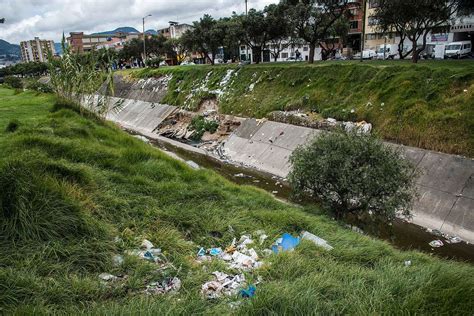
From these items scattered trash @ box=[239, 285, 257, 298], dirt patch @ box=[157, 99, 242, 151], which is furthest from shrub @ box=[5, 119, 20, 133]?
dirt patch @ box=[157, 99, 242, 151]

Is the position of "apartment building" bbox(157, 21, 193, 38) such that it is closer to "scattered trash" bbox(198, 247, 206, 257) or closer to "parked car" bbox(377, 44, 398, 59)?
"parked car" bbox(377, 44, 398, 59)

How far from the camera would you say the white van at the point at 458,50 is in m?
38.3

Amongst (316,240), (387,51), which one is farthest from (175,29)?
(316,240)

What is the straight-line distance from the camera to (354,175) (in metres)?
10.2

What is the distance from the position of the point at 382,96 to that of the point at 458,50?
931 inches

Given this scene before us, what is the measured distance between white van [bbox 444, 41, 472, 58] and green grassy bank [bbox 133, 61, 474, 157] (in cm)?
1545

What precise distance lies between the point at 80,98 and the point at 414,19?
2247 cm

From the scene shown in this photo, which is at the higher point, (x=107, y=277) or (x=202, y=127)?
(x=107, y=277)

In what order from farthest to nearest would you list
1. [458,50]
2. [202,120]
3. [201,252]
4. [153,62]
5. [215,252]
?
[153,62]
[458,50]
[202,120]
[215,252]
[201,252]

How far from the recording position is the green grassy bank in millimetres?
17875

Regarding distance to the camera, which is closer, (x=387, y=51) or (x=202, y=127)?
(x=202, y=127)

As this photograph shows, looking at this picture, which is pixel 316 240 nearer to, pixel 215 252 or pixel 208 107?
pixel 215 252

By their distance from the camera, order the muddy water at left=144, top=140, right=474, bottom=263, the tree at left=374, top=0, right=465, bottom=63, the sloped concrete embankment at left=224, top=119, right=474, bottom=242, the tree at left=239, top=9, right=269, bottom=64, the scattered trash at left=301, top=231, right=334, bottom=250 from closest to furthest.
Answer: the scattered trash at left=301, top=231, right=334, bottom=250 → the muddy water at left=144, top=140, right=474, bottom=263 → the sloped concrete embankment at left=224, top=119, right=474, bottom=242 → the tree at left=374, top=0, right=465, bottom=63 → the tree at left=239, top=9, right=269, bottom=64

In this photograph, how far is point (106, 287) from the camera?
196 inches
